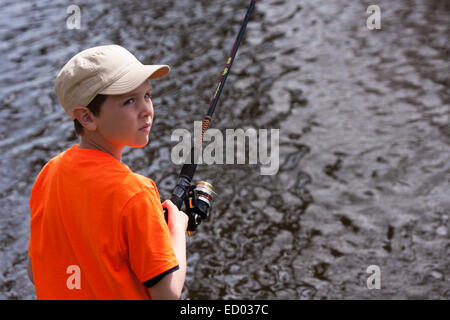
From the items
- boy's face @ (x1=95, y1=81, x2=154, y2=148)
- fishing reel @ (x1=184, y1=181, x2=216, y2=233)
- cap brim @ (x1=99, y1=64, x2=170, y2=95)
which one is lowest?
fishing reel @ (x1=184, y1=181, x2=216, y2=233)

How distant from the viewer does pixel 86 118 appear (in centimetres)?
188

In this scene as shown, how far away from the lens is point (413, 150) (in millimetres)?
5434

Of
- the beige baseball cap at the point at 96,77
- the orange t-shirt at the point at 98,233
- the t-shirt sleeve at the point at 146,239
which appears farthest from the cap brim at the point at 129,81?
the t-shirt sleeve at the point at 146,239

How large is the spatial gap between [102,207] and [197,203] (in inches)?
27.9

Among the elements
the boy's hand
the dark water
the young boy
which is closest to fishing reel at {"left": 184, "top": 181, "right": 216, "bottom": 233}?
the boy's hand

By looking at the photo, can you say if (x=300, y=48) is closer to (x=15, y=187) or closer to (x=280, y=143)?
(x=280, y=143)

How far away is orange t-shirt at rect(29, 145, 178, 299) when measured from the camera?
1743 mm

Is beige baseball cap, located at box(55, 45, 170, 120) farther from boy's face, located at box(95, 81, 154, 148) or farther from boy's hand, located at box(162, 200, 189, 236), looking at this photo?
boy's hand, located at box(162, 200, 189, 236)

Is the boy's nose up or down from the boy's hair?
down

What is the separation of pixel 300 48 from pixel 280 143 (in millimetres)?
2377

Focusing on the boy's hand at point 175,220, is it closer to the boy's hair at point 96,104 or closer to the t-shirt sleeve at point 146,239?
the t-shirt sleeve at point 146,239

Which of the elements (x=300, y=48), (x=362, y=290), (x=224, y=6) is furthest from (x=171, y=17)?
(x=362, y=290)

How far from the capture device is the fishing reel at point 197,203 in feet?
7.79

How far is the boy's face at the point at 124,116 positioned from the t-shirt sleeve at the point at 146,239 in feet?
0.77
